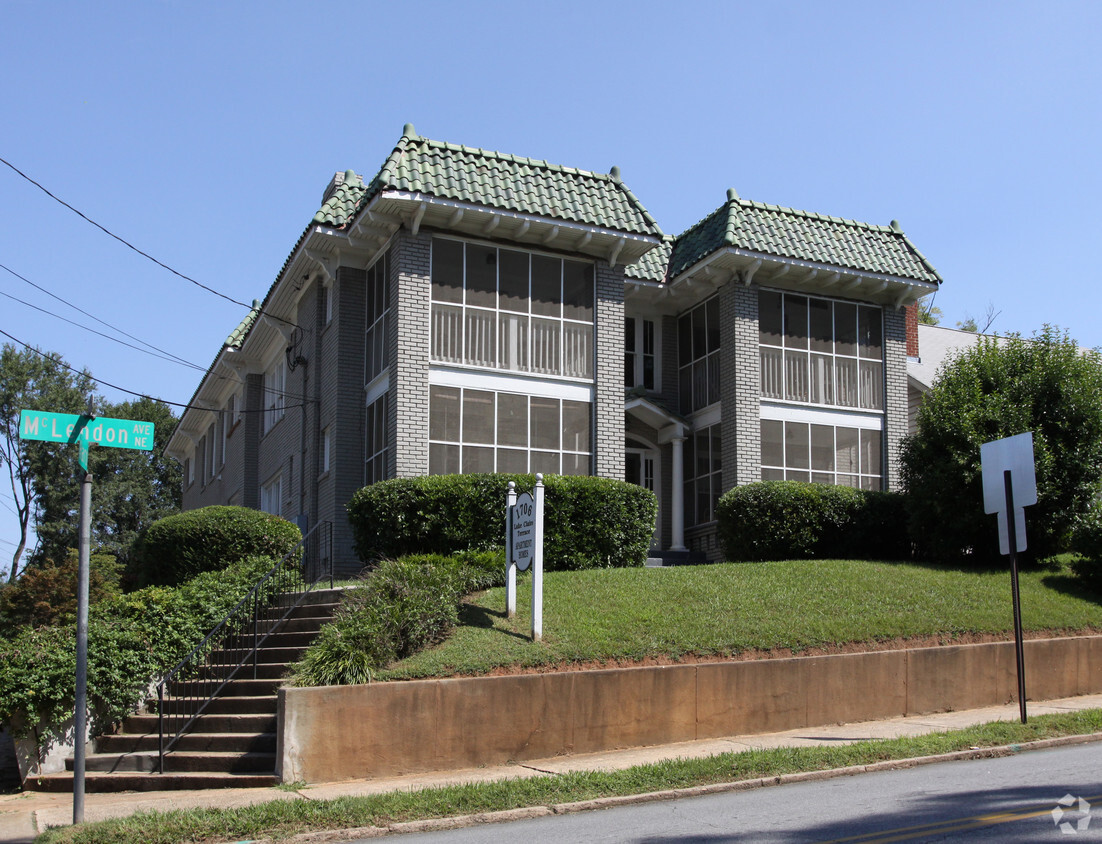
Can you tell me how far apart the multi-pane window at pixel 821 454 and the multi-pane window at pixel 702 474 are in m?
0.96

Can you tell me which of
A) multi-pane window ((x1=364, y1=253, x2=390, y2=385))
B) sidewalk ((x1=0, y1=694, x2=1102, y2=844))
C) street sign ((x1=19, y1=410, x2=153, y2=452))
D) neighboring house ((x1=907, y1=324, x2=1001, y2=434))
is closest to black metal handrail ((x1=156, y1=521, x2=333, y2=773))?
sidewalk ((x1=0, y1=694, x2=1102, y2=844))

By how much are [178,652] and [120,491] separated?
44.9 metres

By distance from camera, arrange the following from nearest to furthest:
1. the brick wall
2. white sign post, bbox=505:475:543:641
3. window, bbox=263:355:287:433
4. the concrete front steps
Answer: the concrete front steps
white sign post, bbox=505:475:543:641
the brick wall
window, bbox=263:355:287:433

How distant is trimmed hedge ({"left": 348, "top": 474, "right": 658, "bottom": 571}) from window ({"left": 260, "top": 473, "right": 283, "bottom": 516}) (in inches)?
332

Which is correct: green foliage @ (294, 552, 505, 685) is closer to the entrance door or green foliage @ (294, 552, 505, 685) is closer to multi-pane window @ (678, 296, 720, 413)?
the entrance door

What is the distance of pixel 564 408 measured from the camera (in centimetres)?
2034

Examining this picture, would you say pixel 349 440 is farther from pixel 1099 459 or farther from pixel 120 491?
pixel 120 491

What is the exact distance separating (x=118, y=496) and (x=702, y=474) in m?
40.3

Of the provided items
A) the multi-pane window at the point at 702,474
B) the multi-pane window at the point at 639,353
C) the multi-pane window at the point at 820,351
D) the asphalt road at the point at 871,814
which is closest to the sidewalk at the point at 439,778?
the asphalt road at the point at 871,814

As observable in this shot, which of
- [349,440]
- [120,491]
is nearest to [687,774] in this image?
[349,440]

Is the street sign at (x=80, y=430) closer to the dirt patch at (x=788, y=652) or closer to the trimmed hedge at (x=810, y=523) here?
the dirt patch at (x=788, y=652)

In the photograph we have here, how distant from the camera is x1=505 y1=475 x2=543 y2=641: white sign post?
12359 mm

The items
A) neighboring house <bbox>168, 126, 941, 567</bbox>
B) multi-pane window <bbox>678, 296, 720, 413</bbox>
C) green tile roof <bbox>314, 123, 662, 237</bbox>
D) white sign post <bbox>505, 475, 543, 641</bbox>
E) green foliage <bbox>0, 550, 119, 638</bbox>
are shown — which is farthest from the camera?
green foliage <bbox>0, 550, 119, 638</bbox>

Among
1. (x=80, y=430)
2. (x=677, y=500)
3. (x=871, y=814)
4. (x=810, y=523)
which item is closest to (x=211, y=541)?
(x=677, y=500)
